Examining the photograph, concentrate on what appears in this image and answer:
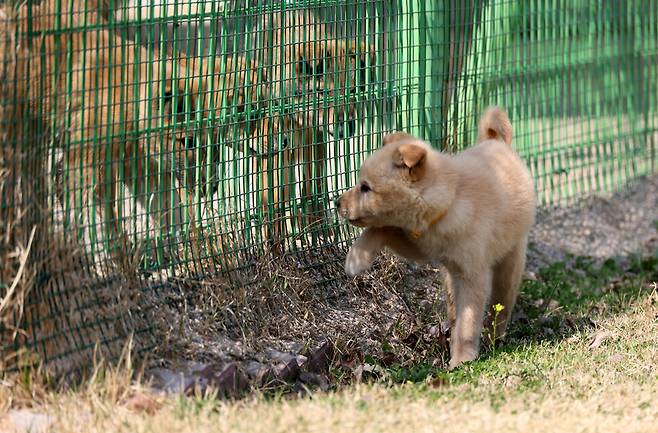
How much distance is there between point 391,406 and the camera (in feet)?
17.1

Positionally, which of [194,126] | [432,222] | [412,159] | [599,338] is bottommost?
[599,338]

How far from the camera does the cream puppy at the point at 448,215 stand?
6.40 m

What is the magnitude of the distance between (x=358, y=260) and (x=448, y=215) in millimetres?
594

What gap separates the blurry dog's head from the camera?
638cm

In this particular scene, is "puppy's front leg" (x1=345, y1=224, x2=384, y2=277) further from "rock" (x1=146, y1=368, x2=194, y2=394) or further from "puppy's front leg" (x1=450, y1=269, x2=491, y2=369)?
"rock" (x1=146, y1=368, x2=194, y2=394)

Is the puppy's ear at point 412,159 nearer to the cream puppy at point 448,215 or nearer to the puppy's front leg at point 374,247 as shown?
the cream puppy at point 448,215

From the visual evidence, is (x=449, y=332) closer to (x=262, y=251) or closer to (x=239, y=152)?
(x=262, y=251)

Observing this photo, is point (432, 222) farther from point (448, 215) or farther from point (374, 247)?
point (374, 247)

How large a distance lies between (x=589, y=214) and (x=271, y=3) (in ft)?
16.1

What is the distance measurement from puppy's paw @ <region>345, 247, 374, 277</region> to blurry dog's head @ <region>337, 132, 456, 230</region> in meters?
0.19

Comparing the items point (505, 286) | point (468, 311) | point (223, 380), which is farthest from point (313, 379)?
point (505, 286)

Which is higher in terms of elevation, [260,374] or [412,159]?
[412,159]

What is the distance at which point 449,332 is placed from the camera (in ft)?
24.1

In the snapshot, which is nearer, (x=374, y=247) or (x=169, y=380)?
(x=169, y=380)
